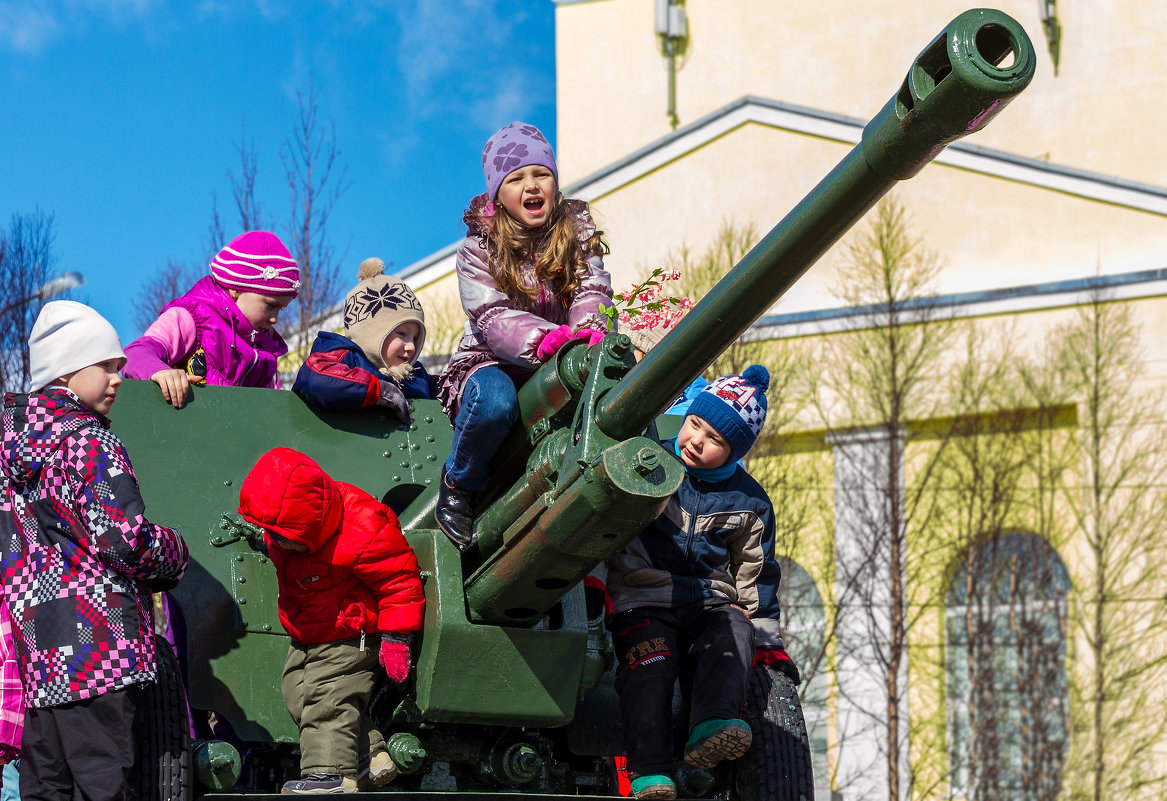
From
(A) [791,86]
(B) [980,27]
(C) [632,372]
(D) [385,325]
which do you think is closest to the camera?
(B) [980,27]

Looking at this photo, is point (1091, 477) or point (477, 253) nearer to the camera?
point (477, 253)

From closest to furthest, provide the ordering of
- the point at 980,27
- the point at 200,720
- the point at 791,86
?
the point at 980,27 < the point at 200,720 < the point at 791,86

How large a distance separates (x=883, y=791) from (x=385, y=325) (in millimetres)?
11444

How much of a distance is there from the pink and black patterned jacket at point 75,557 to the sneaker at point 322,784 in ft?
1.53

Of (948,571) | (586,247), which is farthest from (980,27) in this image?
(948,571)

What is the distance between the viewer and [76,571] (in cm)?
435

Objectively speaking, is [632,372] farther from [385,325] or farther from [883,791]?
[883,791]

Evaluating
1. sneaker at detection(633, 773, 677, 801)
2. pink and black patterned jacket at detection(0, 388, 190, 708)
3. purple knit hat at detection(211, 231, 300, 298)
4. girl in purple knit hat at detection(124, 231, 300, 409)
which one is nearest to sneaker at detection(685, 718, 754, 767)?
sneaker at detection(633, 773, 677, 801)

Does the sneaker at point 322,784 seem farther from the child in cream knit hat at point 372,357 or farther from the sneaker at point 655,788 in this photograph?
the child in cream knit hat at point 372,357

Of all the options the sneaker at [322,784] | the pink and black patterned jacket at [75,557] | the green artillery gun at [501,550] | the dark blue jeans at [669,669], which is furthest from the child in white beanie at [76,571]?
the dark blue jeans at [669,669]

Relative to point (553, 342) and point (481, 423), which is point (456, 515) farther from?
point (553, 342)

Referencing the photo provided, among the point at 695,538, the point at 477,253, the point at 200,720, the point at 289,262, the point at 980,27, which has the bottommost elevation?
the point at 200,720

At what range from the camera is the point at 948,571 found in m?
16.1

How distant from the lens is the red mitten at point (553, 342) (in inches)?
177
